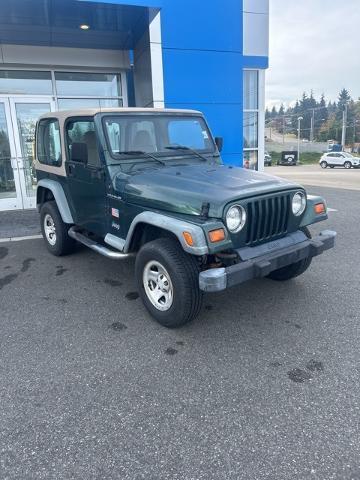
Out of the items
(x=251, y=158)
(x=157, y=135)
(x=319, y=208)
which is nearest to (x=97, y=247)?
(x=157, y=135)

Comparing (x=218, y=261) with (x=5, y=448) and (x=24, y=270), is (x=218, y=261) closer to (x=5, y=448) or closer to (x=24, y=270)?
(x=5, y=448)

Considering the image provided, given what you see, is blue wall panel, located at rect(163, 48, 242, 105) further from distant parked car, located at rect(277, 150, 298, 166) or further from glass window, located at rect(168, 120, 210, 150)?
distant parked car, located at rect(277, 150, 298, 166)

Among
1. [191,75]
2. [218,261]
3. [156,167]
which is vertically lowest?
[218,261]

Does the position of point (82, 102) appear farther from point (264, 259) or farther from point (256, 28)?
point (264, 259)

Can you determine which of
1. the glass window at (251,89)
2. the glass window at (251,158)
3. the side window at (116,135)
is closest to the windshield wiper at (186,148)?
the side window at (116,135)

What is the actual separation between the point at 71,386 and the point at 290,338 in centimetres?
186

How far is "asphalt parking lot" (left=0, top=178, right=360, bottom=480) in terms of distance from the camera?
6.81 ft

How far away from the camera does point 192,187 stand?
3428 millimetres

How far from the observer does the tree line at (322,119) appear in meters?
89.7

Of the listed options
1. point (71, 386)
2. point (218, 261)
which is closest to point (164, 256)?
point (218, 261)

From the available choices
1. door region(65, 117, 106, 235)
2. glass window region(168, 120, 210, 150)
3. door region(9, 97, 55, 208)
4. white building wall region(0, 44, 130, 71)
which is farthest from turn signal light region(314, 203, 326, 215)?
door region(9, 97, 55, 208)

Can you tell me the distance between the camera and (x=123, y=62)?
9484 millimetres

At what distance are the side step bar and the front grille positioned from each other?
4.41 feet

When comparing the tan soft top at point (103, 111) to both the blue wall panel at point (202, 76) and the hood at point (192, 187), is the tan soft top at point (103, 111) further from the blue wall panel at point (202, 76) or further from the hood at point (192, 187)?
the blue wall panel at point (202, 76)
